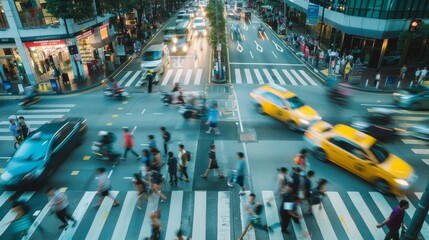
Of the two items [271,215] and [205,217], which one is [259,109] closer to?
[271,215]

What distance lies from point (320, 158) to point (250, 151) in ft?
10.9

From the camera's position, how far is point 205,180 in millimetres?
12234

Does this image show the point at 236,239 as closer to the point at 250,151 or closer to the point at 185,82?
the point at 250,151

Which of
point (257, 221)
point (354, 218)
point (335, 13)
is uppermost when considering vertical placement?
point (335, 13)

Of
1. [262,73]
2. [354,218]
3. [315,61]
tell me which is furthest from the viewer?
[315,61]

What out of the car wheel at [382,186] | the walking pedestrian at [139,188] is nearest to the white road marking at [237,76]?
the car wheel at [382,186]

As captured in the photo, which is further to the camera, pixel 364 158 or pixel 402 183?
pixel 364 158

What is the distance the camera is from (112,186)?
39.2ft

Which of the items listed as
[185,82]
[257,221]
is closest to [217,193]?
[257,221]

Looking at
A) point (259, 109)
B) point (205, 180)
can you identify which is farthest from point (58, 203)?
point (259, 109)

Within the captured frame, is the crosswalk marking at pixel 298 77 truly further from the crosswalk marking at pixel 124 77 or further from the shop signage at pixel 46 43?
the shop signage at pixel 46 43

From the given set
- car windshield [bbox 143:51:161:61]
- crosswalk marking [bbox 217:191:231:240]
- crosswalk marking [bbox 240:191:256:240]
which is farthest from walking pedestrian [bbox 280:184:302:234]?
car windshield [bbox 143:51:161:61]

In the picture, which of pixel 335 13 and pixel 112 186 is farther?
pixel 335 13

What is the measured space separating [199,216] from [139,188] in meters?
2.42
